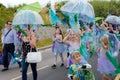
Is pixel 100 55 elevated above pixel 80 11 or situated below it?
below

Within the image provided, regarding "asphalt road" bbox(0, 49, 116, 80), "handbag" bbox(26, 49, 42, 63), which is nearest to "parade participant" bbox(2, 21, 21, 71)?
"asphalt road" bbox(0, 49, 116, 80)

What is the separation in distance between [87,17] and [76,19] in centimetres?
32

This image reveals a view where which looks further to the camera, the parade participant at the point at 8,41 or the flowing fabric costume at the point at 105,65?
the parade participant at the point at 8,41

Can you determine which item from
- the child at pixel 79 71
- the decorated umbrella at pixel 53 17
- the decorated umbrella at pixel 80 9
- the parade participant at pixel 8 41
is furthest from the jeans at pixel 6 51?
the child at pixel 79 71

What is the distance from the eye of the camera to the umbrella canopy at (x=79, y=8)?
460 inches

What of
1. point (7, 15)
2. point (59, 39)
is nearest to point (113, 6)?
point (7, 15)

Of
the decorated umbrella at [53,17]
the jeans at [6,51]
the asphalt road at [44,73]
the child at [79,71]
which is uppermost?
the decorated umbrella at [53,17]

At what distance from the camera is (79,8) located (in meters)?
11.8

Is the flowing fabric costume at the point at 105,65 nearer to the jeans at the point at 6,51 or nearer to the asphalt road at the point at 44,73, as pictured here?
the asphalt road at the point at 44,73

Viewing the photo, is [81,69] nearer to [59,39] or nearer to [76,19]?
[76,19]

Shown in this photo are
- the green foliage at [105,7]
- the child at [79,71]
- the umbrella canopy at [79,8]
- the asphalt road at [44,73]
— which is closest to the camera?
the child at [79,71]

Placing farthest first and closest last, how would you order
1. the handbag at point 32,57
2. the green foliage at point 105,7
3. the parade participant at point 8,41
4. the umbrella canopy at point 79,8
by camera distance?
the green foliage at point 105,7 → the parade participant at point 8,41 → the umbrella canopy at point 79,8 → the handbag at point 32,57

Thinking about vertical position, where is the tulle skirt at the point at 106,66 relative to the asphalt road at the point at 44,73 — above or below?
above

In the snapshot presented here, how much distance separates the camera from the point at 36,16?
1130 centimetres
